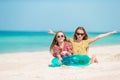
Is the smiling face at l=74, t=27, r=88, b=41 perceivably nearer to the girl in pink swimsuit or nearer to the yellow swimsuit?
the yellow swimsuit

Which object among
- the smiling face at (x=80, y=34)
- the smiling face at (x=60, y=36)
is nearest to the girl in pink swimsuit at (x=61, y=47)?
the smiling face at (x=60, y=36)

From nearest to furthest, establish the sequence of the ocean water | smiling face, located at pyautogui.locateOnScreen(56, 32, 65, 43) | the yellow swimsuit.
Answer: smiling face, located at pyautogui.locateOnScreen(56, 32, 65, 43) < the yellow swimsuit < the ocean water

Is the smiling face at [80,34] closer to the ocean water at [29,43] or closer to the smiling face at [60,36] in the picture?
the smiling face at [60,36]

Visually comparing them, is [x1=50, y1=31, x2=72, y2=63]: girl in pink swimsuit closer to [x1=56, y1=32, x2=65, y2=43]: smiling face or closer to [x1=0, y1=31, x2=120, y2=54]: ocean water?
[x1=56, y1=32, x2=65, y2=43]: smiling face

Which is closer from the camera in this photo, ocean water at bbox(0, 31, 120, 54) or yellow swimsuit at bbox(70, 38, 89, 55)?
yellow swimsuit at bbox(70, 38, 89, 55)

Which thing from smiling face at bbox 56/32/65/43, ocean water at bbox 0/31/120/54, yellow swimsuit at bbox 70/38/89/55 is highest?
ocean water at bbox 0/31/120/54

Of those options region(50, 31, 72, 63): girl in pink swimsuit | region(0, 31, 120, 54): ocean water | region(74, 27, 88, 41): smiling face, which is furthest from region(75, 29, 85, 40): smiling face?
region(0, 31, 120, 54): ocean water

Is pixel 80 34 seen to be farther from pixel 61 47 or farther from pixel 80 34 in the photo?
pixel 61 47

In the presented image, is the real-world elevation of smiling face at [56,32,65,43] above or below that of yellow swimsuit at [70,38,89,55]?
above

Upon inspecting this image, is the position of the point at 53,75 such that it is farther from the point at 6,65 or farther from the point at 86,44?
the point at 6,65

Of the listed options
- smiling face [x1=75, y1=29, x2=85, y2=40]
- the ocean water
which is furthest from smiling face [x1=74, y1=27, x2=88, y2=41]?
the ocean water

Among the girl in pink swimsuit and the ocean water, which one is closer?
the girl in pink swimsuit

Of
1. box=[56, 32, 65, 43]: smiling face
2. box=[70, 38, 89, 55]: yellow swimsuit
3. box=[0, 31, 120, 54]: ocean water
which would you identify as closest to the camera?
box=[56, 32, 65, 43]: smiling face

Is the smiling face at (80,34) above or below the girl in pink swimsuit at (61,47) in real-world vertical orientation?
above
